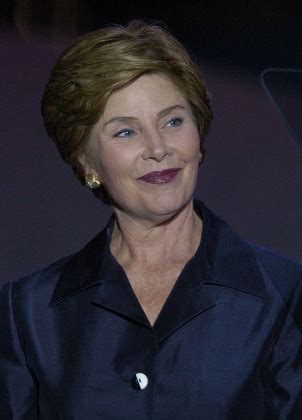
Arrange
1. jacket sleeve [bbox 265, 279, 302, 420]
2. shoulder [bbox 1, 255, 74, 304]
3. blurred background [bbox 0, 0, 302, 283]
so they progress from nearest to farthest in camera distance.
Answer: jacket sleeve [bbox 265, 279, 302, 420] → shoulder [bbox 1, 255, 74, 304] → blurred background [bbox 0, 0, 302, 283]

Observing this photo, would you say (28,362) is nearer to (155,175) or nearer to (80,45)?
(155,175)

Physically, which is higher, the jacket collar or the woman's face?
the woman's face

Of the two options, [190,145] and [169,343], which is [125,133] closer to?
[190,145]

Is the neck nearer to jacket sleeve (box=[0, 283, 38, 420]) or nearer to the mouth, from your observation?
the mouth

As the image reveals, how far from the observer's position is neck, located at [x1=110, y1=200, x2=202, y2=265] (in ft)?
6.91

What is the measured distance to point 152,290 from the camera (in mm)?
2107

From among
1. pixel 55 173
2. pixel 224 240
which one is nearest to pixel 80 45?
pixel 224 240

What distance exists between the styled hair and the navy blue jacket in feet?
0.70

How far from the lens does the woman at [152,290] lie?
6.58 feet

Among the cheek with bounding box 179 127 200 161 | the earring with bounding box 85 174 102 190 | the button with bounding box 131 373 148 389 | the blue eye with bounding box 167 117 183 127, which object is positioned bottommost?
the button with bounding box 131 373 148 389

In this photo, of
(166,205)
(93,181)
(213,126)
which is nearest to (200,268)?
(166,205)

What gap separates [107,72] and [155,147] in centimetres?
15

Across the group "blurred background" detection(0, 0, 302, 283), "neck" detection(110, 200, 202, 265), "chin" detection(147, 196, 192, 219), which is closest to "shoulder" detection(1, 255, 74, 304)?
"neck" detection(110, 200, 202, 265)

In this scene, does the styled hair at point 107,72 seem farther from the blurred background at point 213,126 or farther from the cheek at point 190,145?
the blurred background at point 213,126
